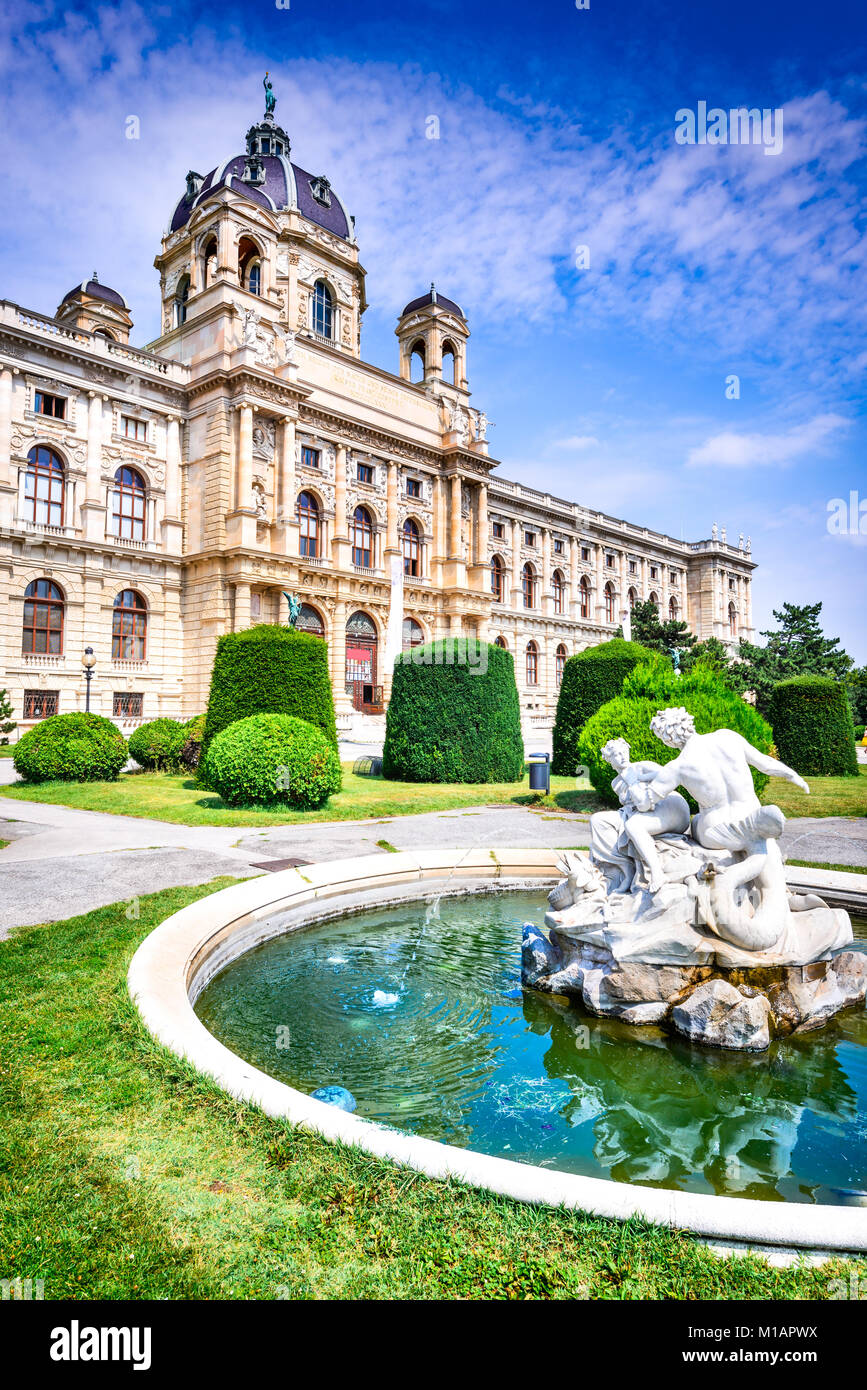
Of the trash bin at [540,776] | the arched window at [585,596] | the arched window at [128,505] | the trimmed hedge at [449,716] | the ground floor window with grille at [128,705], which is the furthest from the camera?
the arched window at [585,596]

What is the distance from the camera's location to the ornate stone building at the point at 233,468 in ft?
94.8

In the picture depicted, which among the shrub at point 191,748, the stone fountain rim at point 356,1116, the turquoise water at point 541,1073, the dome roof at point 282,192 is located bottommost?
the turquoise water at point 541,1073

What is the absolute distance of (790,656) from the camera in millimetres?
40500

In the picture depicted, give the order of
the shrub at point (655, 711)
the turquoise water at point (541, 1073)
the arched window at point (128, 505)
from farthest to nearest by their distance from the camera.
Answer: the arched window at point (128, 505), the shrub at point (655, 711), the turquoise water at point (541, 1073)

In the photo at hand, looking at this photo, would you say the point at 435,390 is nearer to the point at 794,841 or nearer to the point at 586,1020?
the point at 794,841

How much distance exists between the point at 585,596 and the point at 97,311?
125 ft

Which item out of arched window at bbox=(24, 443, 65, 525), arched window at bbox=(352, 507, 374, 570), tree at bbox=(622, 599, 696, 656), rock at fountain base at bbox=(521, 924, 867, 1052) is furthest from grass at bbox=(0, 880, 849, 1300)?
tree at bbox=(622, 599, 696, 656)

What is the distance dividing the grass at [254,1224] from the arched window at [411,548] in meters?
38.8

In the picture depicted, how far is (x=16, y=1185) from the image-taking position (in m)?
2.77

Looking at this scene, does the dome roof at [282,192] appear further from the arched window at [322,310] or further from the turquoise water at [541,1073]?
the turquoise water at [541,1073]

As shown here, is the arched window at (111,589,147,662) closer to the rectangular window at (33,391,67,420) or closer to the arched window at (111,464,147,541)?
the arched window at (111,464,147,541)

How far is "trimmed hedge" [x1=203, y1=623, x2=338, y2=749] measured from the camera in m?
17.0

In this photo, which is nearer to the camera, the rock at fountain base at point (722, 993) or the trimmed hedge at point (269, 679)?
the rock at fountain base at point (722, 993)

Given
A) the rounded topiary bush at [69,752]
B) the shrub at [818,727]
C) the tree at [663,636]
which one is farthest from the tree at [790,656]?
the rounded topiary bush at [69,752]
